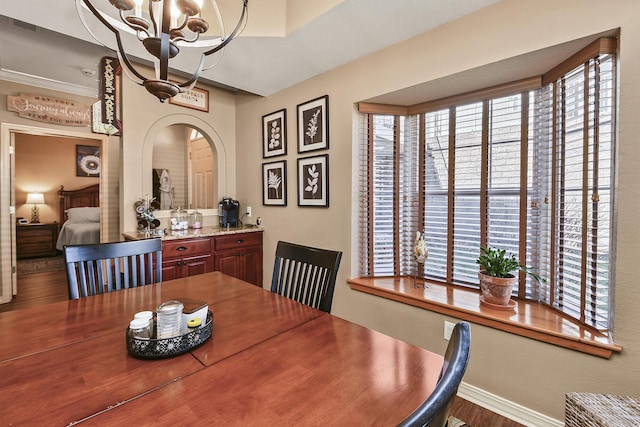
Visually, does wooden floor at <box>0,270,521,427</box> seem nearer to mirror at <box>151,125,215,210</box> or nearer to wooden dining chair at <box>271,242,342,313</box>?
wooden dining chair at <box>271,242,342,313</box>

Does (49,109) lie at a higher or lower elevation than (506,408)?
higher

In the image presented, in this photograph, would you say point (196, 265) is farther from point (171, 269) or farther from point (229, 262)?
point (229, 262)

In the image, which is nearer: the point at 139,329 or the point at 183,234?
the point at 139,329

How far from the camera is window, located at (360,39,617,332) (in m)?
1.44

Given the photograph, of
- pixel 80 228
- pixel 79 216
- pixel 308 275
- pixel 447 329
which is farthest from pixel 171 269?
pixel 79 216

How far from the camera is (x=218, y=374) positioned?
0.81 meters

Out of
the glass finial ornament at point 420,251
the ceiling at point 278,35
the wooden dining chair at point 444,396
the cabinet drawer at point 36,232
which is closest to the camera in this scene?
the wooden dining chair at point 444,396

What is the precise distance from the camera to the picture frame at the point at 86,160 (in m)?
5.88

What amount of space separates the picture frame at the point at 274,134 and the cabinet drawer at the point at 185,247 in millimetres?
1147

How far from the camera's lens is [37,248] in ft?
17.8

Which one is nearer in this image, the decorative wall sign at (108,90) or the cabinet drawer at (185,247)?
the decorative wall sign at (108,90)

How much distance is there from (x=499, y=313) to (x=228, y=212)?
276 centimetres

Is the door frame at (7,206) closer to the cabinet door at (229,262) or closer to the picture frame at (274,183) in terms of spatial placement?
the cabinet door at (229,262)

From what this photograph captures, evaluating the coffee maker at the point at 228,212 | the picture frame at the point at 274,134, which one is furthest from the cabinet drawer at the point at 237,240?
the picture frame at the point at 274,134
